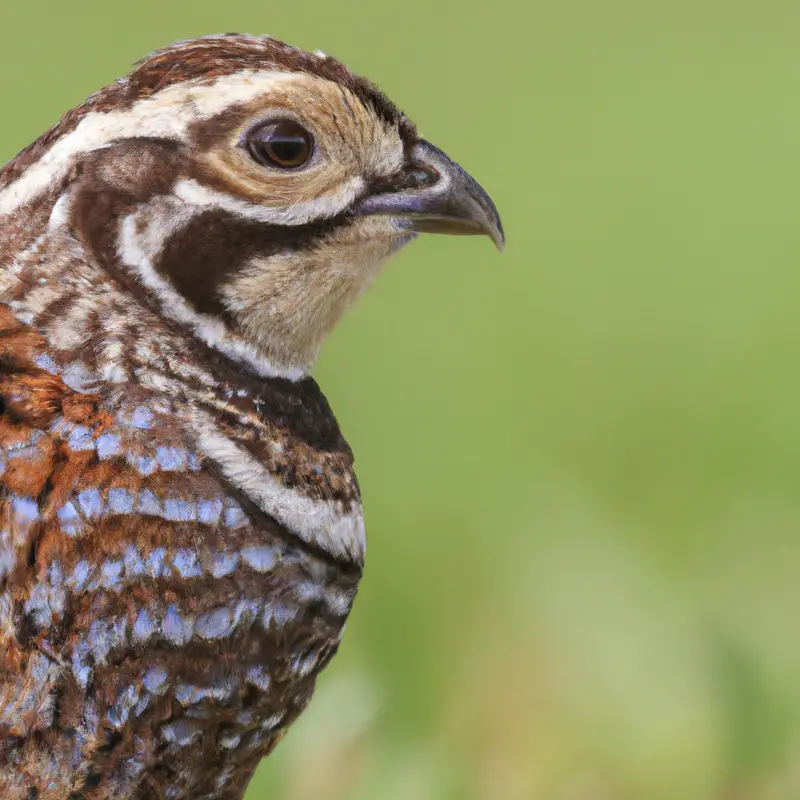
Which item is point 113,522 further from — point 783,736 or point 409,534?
point 409,534

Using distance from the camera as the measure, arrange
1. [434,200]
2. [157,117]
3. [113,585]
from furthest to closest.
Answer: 1. [434,200]
2. [157,117]
3. [113,585]

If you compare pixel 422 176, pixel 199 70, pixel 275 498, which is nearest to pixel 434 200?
pixel 422 176

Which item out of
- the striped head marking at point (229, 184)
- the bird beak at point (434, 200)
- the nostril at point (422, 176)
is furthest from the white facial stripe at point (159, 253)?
the nostril at point (422, 176)

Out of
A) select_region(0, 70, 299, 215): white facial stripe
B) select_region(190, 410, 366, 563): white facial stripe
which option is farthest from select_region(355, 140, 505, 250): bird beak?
select_region(190, 410, 366, 563): white facial stripe

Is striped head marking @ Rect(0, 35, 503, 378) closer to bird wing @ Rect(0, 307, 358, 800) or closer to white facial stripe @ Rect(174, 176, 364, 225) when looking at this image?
white facial stripe @ Rect(174, 176, 364, 225)

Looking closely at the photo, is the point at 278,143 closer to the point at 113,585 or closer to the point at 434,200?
the point at 434,200

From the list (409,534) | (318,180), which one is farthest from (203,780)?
(409,534)
